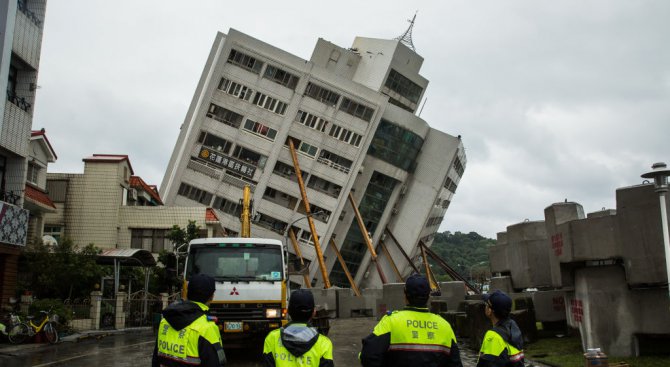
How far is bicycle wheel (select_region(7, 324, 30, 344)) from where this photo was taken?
1723 cm

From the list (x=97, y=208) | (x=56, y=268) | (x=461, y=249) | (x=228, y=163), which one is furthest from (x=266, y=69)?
(x=461, y=249)

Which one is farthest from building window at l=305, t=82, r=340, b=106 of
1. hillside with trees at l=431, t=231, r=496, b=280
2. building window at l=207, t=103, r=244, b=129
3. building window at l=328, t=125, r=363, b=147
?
hillside with trees at l=431, t=231, r=496, b=280

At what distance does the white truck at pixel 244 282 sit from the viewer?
1216 centimetres

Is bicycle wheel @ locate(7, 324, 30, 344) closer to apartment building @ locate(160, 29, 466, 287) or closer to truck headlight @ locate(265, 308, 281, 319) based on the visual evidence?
truck headlight @ locate(265, 308, 281, 319)

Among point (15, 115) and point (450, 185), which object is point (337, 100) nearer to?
point (450, 185)

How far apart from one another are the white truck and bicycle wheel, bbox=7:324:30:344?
794cm

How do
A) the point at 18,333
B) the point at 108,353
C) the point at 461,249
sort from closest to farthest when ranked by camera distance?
the point at 108,353 < the point at 18,333 < the point at 461,249

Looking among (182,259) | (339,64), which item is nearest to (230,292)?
(182,259)

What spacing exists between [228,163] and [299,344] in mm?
46874

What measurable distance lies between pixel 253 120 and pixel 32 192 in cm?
2631

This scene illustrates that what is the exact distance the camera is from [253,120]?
167 feet

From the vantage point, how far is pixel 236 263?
12.9 metres

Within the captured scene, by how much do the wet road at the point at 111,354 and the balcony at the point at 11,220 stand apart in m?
4.29

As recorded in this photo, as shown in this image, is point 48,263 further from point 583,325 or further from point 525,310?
point 583,325
